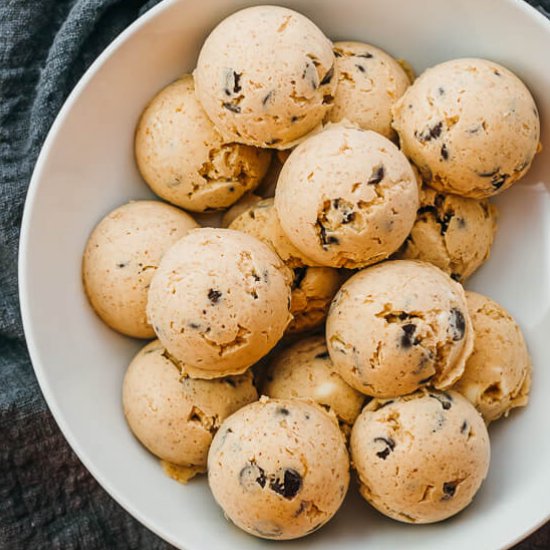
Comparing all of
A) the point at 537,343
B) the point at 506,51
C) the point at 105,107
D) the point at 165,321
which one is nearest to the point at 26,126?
the point at 105,107

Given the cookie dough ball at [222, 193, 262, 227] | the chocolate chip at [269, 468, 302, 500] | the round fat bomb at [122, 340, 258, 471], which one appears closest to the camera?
the chocolate chip at [269, 468, 302, 500]

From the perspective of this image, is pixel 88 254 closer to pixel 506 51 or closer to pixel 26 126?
pixel 26 126

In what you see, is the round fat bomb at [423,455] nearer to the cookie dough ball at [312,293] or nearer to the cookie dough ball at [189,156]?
the cookie dough ball at [312,293]

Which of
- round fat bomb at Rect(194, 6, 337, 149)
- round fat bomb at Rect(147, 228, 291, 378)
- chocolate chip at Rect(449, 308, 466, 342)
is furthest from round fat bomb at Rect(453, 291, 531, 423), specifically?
round fat bomb at Rect(194, 6, 337, 149)

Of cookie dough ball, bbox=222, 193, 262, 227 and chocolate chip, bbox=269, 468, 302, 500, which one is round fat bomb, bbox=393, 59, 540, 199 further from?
chocolate chip, bbox=269, 468, 302, 500

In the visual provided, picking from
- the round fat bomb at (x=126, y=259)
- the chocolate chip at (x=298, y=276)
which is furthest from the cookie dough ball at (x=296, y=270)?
the round fat bomb at (x=126, y=259)

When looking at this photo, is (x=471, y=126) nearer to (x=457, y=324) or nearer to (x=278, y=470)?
(x=457, y=324)
